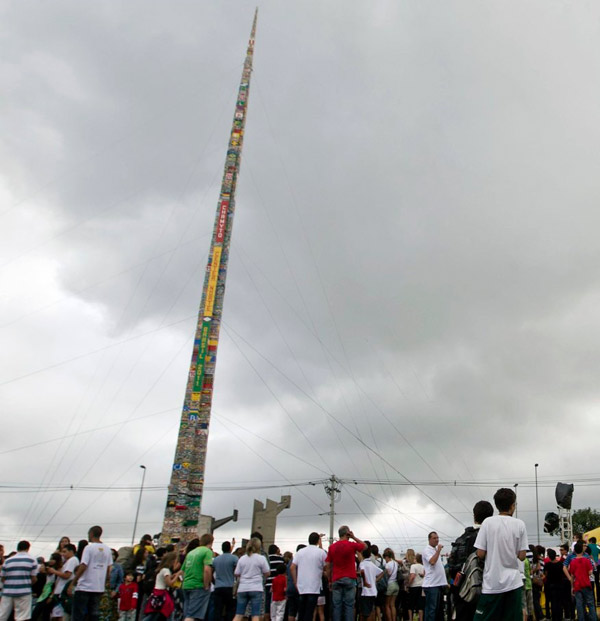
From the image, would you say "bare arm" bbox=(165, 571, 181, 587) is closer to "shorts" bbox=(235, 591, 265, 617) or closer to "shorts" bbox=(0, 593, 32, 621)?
"shorts" bbox=(235, 591, 265, 617)

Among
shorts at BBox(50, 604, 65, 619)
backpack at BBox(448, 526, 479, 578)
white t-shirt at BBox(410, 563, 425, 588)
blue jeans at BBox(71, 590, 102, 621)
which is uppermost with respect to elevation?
backpack at BBox(448, 526, 479, 578)

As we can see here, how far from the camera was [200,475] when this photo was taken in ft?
76.8

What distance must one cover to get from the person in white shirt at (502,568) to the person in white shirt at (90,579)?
23.0 feet

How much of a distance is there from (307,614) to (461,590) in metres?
5.10

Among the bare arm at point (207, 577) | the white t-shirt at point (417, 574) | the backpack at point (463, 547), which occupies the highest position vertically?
the backpack at point (463, 547)

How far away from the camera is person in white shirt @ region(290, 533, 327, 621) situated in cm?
1099

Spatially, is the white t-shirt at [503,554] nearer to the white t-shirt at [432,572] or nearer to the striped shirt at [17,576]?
the white t-shirt at [432,572]

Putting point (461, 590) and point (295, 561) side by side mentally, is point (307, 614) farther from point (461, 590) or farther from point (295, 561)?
point (461, 590)

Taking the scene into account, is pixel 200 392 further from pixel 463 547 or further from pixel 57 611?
pixel 463 547

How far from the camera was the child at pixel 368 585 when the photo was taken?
1241 centimetres

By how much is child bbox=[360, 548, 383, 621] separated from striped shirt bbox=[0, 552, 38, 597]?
597cm

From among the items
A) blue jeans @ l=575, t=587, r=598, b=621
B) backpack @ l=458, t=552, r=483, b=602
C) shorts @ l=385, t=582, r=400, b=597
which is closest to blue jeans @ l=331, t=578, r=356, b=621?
shorts @ l=385, t=582, r=400, b=597

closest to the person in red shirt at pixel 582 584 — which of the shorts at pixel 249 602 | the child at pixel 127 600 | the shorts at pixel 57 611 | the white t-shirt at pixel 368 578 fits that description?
the white t-shirt at pixel 368 578

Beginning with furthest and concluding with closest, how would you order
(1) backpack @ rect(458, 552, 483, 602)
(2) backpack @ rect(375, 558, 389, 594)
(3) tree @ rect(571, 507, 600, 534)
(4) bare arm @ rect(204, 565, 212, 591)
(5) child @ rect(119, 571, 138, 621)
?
(3) tree @ rect(571, 507, 600, 534) → (2) backpack @ rect(375, 558, 389, 594) → (5) child @ rect(119, 571, 138, 621) → (4) bare arm @ rect(204, 565, 212, 591) → (1) backpack @ rect(458, 552, 483, 602)
